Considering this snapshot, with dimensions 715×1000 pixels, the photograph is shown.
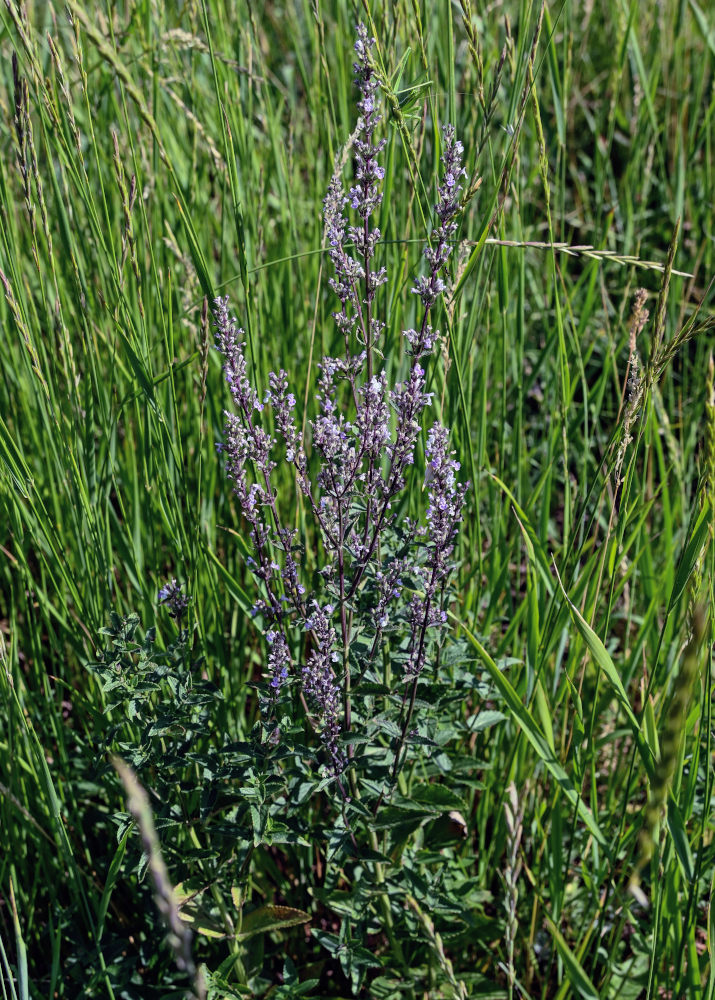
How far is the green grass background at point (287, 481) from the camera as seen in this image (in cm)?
167

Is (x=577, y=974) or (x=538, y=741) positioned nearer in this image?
(x=577, y=974)

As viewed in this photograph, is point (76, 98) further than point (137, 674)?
Yes

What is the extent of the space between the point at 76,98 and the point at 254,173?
1191mm

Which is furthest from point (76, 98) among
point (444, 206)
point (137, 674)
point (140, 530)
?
point (137, 674)

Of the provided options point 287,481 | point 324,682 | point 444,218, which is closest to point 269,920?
point 324,682

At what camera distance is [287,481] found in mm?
2389

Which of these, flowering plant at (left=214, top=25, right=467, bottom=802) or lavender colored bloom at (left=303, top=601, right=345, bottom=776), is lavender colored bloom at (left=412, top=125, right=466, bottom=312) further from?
lavender colored bloom at (left=303, top=601, right=345, bottom=776)

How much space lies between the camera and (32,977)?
1.93 metres

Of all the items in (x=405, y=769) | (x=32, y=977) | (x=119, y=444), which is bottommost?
(x=32, y=977)

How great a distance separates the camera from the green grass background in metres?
1.67

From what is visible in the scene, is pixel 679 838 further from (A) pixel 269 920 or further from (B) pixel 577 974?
(A) pixel 269 920

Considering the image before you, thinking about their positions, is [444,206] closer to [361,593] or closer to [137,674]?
[361,593]

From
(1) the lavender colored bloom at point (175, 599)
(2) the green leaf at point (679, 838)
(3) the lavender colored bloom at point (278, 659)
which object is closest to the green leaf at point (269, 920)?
(3) the lavender colored bloom at point (278, 659)

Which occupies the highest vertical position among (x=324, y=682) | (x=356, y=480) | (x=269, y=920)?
(x=356, y=480)
